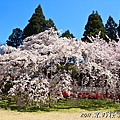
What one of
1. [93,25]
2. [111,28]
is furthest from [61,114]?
[111,28]

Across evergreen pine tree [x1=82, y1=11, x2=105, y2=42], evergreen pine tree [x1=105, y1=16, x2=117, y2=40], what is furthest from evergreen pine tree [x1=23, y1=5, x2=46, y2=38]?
evergreen pine tree [x1=105, y1=16, x2=117, y2=40]

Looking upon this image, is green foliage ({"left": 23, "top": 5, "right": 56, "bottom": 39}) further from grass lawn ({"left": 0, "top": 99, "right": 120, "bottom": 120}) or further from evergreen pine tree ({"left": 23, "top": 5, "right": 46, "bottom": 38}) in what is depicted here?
grass lawn ({"left": 0, "top": 99, "right": 120, "bottom": 120})

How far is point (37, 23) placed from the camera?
26.3 metres

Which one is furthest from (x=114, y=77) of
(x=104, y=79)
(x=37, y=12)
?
(x=37, y=12)

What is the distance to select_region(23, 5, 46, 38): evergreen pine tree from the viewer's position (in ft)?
85.7

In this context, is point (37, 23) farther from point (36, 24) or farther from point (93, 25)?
point (93, 25)

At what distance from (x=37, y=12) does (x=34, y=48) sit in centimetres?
1588

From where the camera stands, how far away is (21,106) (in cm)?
1045

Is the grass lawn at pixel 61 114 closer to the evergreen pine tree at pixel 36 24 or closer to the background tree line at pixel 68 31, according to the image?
the background tree line at pixel 68 31

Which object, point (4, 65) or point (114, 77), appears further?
point (114, 77)

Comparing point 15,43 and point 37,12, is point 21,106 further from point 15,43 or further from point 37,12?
point 15,43

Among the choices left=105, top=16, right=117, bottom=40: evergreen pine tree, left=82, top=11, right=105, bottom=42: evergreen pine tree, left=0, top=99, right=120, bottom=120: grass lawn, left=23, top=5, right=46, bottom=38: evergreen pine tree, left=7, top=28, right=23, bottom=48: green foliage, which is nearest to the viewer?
left=0, top=99, right=120, bottom=120: grass lawn

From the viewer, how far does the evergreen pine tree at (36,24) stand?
2612 cm

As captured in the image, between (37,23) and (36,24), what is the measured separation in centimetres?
17
